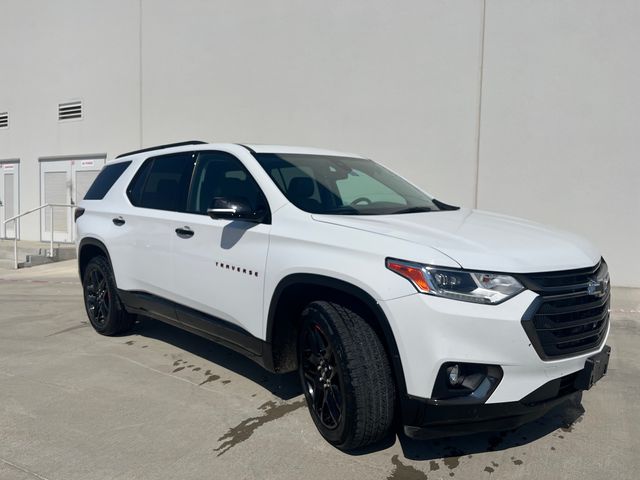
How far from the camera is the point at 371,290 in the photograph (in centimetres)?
266

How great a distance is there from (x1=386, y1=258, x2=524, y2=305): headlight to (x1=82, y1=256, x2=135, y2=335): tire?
347 centimetres

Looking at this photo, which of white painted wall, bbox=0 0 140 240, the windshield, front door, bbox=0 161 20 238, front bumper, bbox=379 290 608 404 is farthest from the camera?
front door, bbox=0 161 20 238

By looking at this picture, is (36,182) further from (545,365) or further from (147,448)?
(545,365)

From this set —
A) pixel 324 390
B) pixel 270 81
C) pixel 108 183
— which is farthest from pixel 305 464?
pixel 270 81

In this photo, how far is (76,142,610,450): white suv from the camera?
250cm

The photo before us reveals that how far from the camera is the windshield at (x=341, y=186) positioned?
3.51m

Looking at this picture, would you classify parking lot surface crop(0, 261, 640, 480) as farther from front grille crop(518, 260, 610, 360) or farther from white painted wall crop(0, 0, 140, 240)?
white painted wall crop(0, 0, 140, 240)

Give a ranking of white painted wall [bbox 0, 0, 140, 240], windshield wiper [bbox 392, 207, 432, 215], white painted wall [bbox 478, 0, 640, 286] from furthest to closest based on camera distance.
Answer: white painted wall [bbox 0, 0, 140, 240] < white painted wall [bbox 478, 0, 640, 286] < windshield wiper [bbox 392, 207, 432, 215]

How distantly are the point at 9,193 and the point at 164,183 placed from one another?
13493 mm

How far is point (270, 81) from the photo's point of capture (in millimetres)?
10602

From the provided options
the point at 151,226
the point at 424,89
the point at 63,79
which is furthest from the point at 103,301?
the point at 63,79

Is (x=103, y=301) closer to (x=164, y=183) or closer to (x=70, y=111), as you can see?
(x=164, y=183)

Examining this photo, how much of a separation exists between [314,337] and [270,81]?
331 inches

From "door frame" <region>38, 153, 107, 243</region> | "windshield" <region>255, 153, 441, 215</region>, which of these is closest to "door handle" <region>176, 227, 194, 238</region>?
"windshield" <region>255, 153, 441, 215</region>
